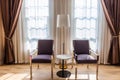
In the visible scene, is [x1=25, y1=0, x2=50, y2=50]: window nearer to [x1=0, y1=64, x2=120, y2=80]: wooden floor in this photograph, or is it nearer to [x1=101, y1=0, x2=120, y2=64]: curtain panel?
[x1=0, y1=64, x2=120, y2=80]: wooden floor

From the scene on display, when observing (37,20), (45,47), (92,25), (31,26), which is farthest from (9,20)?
(92,25)

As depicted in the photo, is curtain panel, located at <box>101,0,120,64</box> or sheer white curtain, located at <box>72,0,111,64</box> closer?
curtain panel, located at <box>101,0,120,64</box>

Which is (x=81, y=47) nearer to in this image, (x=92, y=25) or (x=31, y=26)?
(x=92, y=25)

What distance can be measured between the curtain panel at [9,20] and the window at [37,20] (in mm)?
321

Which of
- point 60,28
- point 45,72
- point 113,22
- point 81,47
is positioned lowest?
point 45,72

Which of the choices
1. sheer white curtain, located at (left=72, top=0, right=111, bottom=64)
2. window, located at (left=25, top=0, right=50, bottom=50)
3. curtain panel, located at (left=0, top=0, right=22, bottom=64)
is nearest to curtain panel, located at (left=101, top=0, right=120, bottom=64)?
sheer white curtain, located at (left=72, top=0, right=111, bottom=64)

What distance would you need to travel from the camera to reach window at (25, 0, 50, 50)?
564 cm

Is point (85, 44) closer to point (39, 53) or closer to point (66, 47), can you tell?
point (66, 47)

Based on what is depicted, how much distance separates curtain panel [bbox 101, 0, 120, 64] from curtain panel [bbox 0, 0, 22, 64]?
2417 mm

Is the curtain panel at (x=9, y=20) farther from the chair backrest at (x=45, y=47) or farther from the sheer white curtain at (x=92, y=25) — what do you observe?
the sheer white curtain at (x=92, y=25)

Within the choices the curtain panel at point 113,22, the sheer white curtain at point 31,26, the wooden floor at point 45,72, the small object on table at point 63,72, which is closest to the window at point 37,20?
the sheer white curtain at point 31,26

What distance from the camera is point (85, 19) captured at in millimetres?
5637

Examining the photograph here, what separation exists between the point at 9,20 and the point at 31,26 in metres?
0.64

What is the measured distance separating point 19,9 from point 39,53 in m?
1.41
